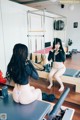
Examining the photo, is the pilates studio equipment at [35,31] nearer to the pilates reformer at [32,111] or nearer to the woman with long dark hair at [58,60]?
the woman with long dark hair at [58,60]

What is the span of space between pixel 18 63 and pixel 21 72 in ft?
0.36

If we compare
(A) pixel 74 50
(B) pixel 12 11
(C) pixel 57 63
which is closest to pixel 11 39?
(B) pixel 12 11

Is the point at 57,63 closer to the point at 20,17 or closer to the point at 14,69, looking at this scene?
the point at 14,69

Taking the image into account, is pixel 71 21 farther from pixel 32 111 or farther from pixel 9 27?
pixel 32 111

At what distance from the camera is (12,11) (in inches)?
148

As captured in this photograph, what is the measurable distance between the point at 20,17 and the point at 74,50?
399cm

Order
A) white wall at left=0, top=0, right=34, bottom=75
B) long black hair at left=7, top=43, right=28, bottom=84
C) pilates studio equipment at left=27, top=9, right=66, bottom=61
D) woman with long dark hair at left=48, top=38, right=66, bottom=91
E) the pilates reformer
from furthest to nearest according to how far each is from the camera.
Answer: pilates studio equipment at left=27, top=9, right=66, bottom=61
white wall at left=0, top=0, right=34, bottom=75
woman with long dark hair at left=48, top=38, right=66, bottom=91
long black hair at left=7, top=43, right=28, bottom=84
the pilates reformer

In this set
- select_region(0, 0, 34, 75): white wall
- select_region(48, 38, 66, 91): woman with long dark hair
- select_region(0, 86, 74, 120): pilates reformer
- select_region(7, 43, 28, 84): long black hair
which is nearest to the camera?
select_region(0, 86, 74, 120): pilates reformer

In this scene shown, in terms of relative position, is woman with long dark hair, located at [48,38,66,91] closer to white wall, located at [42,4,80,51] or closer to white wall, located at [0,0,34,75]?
white wall, located at [0,0,34,75]

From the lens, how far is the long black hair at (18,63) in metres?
1.48

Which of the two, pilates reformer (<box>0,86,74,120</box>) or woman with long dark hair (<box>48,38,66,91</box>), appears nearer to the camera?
pilates reformer (<box>0,86,74,120</box>)

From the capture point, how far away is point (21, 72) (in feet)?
5.03

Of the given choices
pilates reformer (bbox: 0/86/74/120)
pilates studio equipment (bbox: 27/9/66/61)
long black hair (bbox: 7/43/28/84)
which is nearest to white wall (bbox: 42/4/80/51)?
pilates studio equipment (bbox: 27/9/66/61)

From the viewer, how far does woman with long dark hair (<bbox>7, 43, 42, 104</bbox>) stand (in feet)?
4.88
